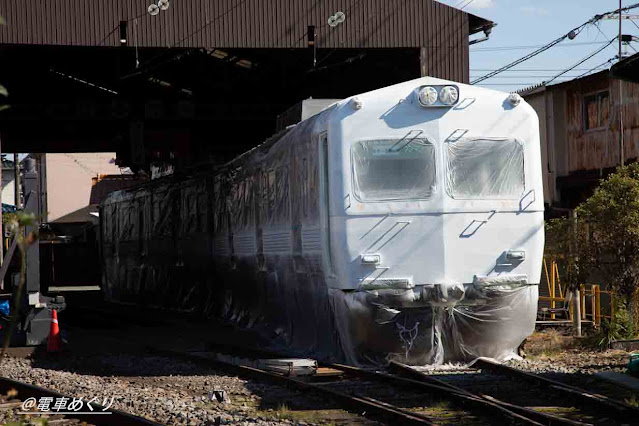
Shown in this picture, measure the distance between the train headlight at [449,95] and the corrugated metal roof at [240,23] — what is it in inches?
389

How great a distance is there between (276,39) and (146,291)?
26.4 ft

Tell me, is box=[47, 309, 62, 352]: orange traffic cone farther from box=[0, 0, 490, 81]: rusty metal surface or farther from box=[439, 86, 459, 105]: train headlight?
box=[0, 0, 490, 81]: rusty metal surface

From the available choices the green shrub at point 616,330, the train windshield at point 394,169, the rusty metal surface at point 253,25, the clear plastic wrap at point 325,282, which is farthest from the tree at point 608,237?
the rusty metal surface at point 253,25

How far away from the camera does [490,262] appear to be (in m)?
11.9

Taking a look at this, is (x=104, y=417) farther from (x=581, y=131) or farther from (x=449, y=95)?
(x=581, y=131)

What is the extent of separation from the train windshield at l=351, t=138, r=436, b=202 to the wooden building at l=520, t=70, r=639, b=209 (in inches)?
533

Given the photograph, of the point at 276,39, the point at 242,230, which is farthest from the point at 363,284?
the point at 276,39

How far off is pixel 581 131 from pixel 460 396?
1931cm

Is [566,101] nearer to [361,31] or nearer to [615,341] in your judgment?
[361,31]

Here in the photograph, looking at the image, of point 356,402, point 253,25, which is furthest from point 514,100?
point 253,25

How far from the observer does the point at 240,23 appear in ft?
69.9

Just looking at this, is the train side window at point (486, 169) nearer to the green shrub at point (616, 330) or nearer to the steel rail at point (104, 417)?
the green shrub at point (616, 330)

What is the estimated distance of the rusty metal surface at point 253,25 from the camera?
20516mm

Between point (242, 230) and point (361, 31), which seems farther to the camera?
point (361, 31)
